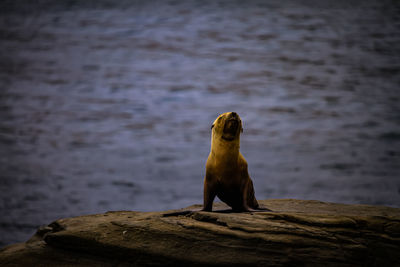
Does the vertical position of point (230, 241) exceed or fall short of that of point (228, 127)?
it falls short

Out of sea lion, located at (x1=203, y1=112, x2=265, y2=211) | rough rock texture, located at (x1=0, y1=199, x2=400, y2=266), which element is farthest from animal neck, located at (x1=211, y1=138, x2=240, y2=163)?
rough rock texture, located at (x1=0, y1=199, x2=400, y2=266)

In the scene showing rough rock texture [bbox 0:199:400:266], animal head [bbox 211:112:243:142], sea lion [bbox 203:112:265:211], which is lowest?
rough rock texture [bbox 0:199:400:266]

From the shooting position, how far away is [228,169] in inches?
105

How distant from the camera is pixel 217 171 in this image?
2.69 m

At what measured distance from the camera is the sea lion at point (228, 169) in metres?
2.67

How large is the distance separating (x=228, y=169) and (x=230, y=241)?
0.52 meters

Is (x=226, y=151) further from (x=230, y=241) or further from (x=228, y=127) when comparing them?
(x=230, y=241)

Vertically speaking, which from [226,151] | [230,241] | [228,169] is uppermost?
[226,151]

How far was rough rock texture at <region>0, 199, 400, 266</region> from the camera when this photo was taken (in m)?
2.39

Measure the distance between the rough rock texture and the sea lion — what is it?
0.17 m

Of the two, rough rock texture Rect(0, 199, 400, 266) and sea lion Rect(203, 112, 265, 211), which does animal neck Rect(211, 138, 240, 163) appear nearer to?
sea lion Rect(203, 112, 265, 211)

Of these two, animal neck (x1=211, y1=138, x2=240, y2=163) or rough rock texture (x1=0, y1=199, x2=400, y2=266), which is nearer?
rough rock texture (x1=0, y1=199, x2=400, y2=266)

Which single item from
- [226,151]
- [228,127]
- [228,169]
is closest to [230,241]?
[228,169]

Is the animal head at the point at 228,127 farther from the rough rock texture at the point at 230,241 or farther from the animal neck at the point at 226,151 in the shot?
the rough rock texture at the point at 230,241
